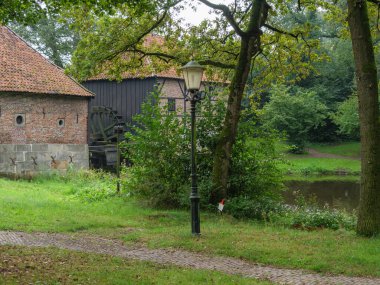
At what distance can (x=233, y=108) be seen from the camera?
12.8 metres

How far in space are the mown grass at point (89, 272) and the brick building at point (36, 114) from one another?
15.4 metres

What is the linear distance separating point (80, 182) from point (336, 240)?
13.0 meters

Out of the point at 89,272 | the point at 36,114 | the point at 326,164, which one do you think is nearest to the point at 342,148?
the point at 326,164

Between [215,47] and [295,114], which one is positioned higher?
[215,47]

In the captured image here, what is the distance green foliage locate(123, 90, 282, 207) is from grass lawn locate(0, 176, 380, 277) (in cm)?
77

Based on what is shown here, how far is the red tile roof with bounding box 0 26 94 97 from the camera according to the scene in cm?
2169

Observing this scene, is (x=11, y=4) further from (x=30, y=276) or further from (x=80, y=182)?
(x=80, y=182)

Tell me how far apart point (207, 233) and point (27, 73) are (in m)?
16.0

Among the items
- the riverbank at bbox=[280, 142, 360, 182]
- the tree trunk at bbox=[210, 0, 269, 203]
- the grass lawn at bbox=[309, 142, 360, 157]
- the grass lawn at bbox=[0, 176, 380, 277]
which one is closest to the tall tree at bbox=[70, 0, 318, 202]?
the tree trunk at bbox=[210, 0, 269, 203]

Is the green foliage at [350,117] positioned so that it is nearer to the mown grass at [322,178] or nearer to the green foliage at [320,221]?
the mown grass at [322,178]

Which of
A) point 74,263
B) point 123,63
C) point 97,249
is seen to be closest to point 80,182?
point 123,63

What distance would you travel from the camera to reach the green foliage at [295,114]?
40.1 meters

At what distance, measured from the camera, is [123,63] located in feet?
50.4

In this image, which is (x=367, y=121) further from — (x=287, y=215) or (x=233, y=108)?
(x=233, y=108)
